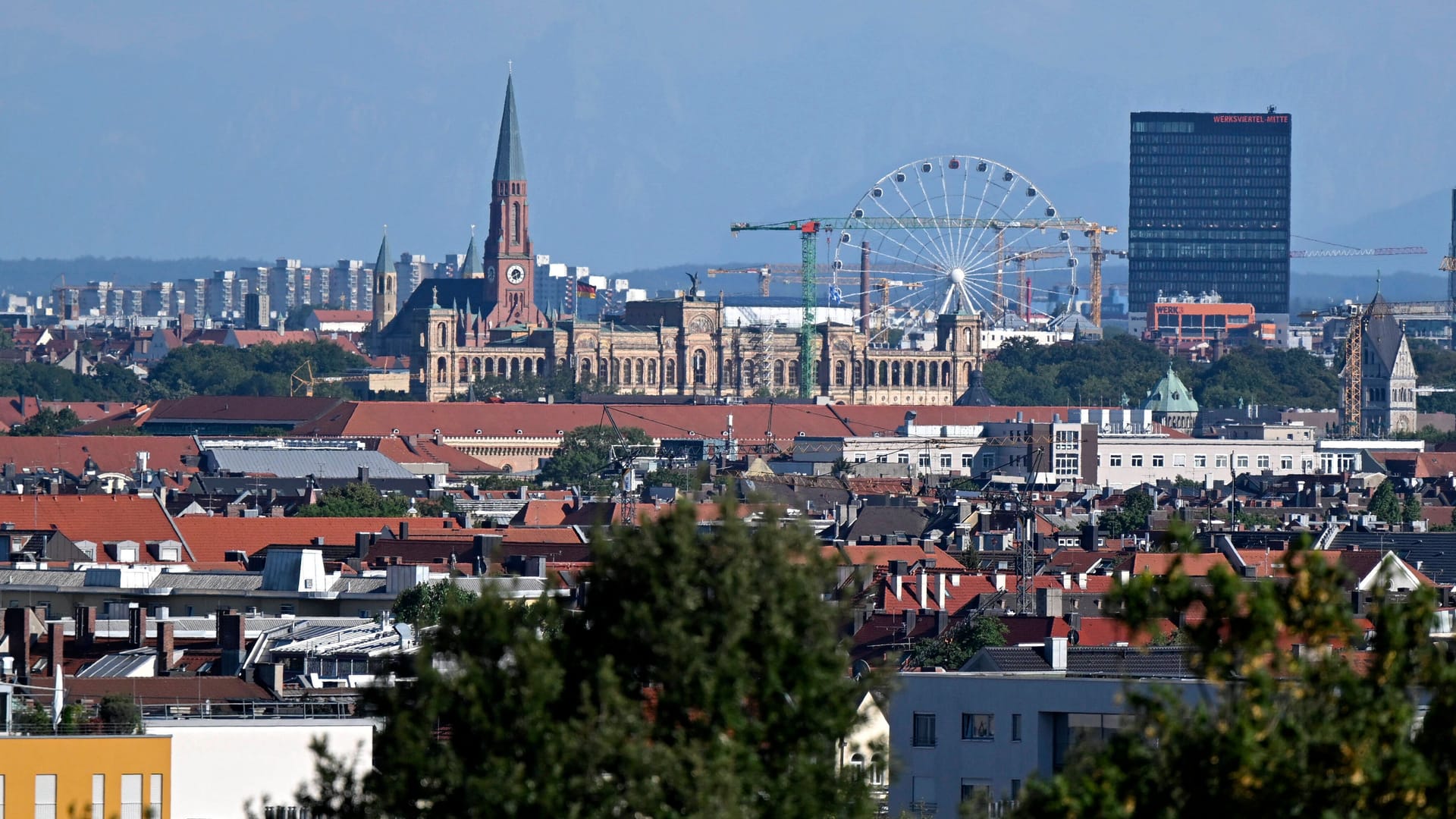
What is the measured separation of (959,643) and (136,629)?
428 inches

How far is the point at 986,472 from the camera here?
440 feet

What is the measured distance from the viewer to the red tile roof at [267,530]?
2886 inches

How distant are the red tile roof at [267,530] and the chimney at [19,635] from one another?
25.0 meters

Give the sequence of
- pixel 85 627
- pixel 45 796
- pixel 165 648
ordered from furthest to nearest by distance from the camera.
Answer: pixel 85 627, pixel 165 648, pixel 45 796

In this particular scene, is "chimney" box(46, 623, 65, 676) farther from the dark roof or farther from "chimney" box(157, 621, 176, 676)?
the dark roof

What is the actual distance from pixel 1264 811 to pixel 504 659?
451cm

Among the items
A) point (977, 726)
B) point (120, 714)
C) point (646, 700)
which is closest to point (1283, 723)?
point (646, 700)

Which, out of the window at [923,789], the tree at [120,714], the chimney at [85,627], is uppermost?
the tree at [120,714]

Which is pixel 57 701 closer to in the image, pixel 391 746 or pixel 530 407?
pixel 391 746

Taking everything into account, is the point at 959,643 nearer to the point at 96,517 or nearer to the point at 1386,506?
the point at 96,517

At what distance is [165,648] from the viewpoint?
43.1 metres

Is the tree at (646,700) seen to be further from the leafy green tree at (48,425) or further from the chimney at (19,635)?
the leafy green tree at (48,425)

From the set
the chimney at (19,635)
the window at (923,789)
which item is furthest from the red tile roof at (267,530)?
the window at (923,789)

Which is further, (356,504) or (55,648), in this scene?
(356,504)
